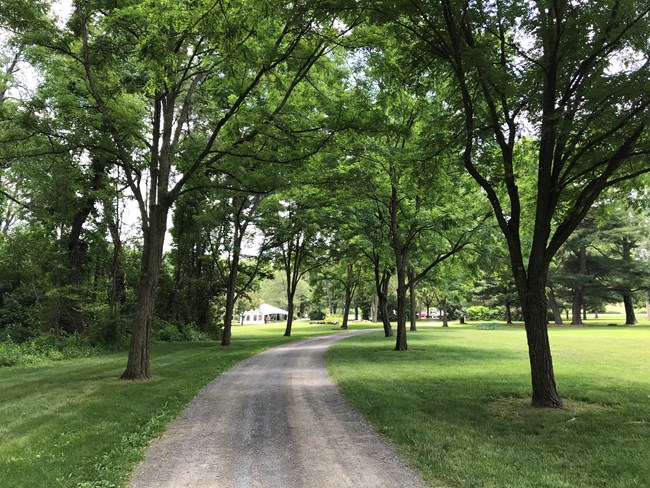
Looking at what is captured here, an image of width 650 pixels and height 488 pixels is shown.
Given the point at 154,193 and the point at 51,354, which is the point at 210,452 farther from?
the point at 51,354

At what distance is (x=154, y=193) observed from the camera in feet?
40.5

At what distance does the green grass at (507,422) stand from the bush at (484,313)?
5379cm

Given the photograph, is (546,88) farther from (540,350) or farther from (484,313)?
(484,313)

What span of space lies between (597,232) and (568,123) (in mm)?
46781

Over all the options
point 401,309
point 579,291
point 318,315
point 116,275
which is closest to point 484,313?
point 579,291

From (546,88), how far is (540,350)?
186 inches

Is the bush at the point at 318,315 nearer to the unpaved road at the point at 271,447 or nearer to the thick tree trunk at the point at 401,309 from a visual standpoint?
the thick tree trunk at the point at 401,309

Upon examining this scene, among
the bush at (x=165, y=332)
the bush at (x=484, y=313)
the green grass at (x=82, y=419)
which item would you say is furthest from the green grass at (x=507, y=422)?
the bush at (x=484, y=313)

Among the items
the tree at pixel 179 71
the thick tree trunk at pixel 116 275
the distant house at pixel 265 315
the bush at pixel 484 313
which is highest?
the tree at pixel 179 71

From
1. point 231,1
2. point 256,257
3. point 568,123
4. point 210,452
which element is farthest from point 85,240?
point 568,123

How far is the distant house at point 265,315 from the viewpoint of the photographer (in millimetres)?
93312

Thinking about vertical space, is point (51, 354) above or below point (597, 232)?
below

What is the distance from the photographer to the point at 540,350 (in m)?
8.17

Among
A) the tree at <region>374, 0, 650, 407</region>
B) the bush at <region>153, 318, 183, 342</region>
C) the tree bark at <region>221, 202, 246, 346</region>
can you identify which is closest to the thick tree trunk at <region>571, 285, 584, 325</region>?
the tree bark at <region>221, 202, 246, 346</region>
